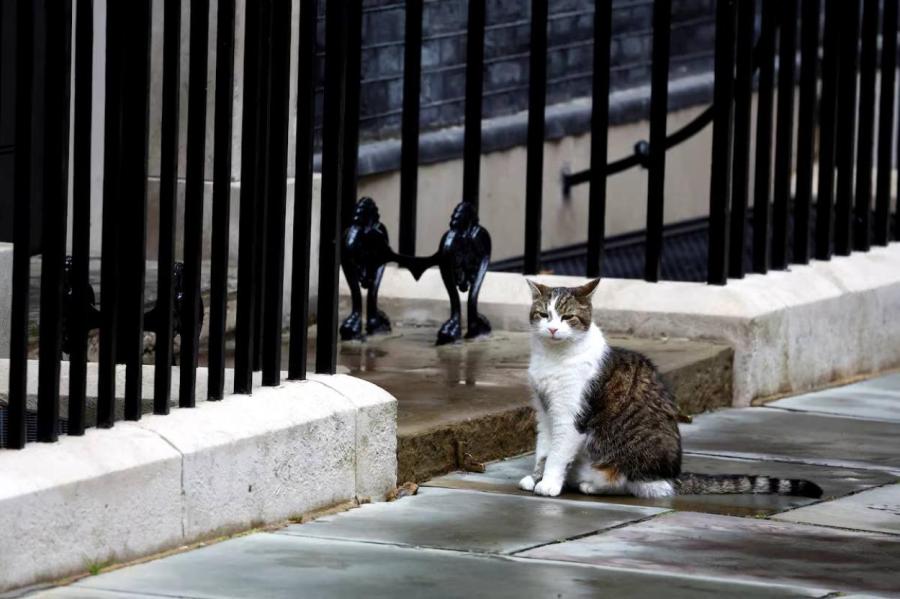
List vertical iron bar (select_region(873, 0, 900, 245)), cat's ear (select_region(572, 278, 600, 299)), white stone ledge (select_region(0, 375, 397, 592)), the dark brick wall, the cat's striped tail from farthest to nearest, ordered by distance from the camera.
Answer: the dark brick wall
vertical iron bar (select_region(873, 0, 900, 245))
cat's ear (select_region(572, 278, 600, 299))
the cat's striped tail
white stone ledge (select_region(0, 375, 397, 592))

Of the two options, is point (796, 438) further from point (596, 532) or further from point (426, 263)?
point (596, 532)

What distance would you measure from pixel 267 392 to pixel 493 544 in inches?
34.3

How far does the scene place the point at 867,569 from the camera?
189 inches

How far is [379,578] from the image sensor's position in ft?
14.8

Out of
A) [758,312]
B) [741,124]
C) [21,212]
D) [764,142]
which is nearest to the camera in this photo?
[21,212]

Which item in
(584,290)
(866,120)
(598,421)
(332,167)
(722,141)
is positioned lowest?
A: (598,421)

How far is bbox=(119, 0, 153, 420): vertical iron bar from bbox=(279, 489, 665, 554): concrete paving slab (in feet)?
2.27

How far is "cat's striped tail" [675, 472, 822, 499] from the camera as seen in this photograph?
19.1 ft

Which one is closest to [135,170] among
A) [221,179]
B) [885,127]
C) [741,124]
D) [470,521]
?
[221,179]

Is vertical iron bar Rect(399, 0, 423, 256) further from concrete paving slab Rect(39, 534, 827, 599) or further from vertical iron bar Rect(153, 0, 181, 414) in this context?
concrete paving slab Rect(39, 534, 827, 599)

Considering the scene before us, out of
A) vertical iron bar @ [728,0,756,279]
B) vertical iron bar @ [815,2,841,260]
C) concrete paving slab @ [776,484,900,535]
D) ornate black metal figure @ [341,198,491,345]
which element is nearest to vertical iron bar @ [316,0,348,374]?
concrete paving slab @ [776,484,900,535]

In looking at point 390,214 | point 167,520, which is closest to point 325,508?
point 167,520

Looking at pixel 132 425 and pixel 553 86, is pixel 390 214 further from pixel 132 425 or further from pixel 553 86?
pixel 132 425

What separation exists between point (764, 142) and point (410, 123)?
1702mm
